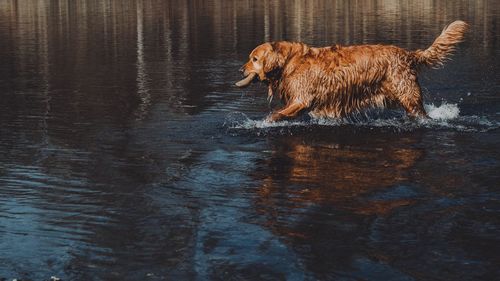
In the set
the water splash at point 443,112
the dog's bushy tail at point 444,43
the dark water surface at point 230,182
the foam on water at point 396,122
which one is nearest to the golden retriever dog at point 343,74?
the dog's bushy tail at point 444,43

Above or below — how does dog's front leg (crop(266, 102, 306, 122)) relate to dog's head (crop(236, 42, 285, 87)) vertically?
below

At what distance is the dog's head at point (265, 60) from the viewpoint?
42.1 ft

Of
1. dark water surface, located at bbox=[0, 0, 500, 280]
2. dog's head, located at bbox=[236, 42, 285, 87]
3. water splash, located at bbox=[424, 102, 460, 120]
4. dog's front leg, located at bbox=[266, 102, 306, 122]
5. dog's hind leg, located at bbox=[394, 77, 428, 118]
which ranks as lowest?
dark water surface, located at bbox=[0, 0, 500, 280]

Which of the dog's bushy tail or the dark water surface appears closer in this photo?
the dark water surface

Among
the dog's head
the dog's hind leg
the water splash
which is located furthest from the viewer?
the water splash

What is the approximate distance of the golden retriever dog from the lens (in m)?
12.9

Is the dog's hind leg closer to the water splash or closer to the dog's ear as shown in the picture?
the water splash

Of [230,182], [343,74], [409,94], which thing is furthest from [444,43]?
[230,182]

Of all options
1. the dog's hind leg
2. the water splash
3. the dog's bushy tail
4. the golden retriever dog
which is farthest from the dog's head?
the water splash

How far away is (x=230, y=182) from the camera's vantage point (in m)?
9.76

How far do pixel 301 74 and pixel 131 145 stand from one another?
2.87 meters

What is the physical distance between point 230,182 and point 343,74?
3.87 metres

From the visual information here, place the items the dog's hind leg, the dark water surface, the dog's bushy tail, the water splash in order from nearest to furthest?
the dark water surface → the dog's hind leg → the dog's bushy tail → the water splash

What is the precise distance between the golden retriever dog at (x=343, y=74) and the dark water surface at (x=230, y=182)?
0.38 m
